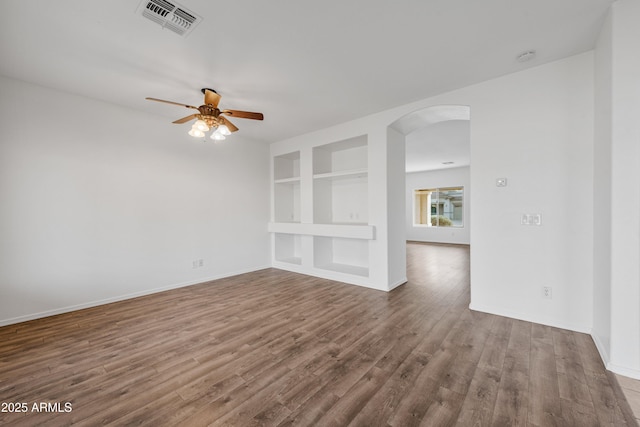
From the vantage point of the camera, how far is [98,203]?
348 cm

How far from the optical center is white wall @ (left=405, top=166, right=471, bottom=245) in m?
9.23

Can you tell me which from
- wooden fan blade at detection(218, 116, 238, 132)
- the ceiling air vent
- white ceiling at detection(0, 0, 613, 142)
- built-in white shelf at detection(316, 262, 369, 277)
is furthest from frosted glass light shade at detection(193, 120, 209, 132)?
built-in white shelf at detection(316, 262, 369, 277)

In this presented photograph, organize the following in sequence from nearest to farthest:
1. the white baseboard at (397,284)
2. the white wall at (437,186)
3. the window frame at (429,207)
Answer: the white baseboard at (397,284)
the white wall at (437,186)
the window frame at (429,207)

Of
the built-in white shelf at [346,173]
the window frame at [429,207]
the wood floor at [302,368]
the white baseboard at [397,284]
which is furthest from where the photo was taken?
the window frame at [429,207]

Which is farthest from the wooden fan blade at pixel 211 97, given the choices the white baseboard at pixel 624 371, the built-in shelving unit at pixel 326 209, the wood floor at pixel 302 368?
the white baseboard at pixel 624 371

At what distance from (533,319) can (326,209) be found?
3700 mm

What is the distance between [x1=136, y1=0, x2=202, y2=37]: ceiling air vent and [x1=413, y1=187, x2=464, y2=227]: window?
965 cm

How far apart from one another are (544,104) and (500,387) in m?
2.83

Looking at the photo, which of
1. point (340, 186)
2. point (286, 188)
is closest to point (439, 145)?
point (340, 186)

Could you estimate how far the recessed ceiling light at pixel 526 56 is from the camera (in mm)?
2505

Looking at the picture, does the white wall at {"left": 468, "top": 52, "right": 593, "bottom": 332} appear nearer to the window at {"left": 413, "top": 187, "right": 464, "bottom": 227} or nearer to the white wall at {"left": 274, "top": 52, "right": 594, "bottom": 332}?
the white wall at {"left": 274, "top": 52, "right": 594, "bottom": 332}

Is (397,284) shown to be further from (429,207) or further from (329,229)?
(429,207)

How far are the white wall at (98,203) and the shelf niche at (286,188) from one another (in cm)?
107

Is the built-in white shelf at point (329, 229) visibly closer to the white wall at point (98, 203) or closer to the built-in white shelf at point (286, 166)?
the white wall at point (98, 203)
